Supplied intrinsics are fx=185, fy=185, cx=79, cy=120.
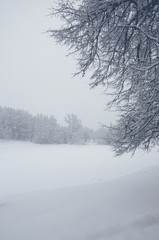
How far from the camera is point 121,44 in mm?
3775

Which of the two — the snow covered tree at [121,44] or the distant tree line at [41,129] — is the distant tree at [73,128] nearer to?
the distant tree line at [41,129]

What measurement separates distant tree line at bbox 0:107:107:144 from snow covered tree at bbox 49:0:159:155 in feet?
184

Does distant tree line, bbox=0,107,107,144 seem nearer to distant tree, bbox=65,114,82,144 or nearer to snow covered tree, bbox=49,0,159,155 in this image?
distant tree, bbox=65,114,82,144

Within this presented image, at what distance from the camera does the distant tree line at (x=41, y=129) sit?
6050cm

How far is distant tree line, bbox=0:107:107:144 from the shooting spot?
2382 inches

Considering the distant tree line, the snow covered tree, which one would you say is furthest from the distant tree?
the snow covered tree

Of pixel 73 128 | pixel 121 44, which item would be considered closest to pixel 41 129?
pixel 73 128

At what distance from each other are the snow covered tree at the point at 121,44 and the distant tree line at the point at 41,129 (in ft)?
184

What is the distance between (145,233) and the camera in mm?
2900

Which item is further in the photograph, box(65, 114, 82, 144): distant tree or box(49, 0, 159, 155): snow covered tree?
box(65, 114, 82, 144): distant tree

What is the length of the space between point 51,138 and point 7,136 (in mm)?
14287

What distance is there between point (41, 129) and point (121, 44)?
61.5 m

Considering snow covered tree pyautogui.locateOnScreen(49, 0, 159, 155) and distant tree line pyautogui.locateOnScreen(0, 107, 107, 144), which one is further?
distant tree line pyautogui.locateOnScreen(0, 107, 107, 144)

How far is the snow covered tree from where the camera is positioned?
325 cm
